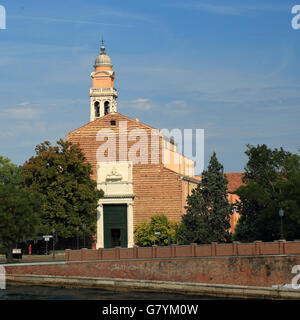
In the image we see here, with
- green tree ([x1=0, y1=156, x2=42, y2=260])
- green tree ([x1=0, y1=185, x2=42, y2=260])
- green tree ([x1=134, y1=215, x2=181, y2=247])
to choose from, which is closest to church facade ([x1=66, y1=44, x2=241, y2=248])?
green tree ([x1=134, y1=215, x2=181, y2=247])

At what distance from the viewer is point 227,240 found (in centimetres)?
6725

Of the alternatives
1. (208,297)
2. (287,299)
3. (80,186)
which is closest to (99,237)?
(80,186)

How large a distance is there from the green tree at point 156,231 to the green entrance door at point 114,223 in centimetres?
178

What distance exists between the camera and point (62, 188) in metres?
68.1

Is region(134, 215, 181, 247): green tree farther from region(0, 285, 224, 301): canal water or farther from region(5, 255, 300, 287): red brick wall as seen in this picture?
region(0, 285, 224, 301): canal water

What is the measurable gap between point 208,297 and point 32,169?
24.4m

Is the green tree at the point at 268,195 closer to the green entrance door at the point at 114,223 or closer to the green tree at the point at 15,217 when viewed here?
the green entrance door at the point at 114,223

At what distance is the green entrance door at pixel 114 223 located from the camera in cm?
7244

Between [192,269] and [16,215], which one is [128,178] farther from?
[192,269]

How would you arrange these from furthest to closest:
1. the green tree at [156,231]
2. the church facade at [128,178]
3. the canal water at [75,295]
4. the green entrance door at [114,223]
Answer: the green entrance door at [114,223]
the church facade at [128,178]
the green tree at [156,231]
the canal water at [75,295]

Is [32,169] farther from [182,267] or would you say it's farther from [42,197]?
[182,267]

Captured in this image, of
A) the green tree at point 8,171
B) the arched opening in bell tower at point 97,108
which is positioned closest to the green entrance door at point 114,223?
the green tree at point 8,171

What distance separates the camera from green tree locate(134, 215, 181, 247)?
2719 inches

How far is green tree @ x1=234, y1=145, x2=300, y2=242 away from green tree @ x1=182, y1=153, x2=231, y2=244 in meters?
2.12
